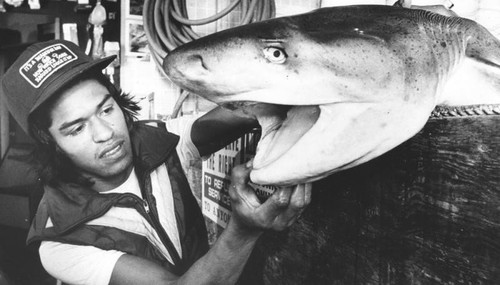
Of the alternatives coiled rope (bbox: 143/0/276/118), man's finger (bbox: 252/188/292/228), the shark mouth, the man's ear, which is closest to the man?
the man's ear

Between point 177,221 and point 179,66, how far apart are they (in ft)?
2.61

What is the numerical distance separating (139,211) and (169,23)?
0.66 metres

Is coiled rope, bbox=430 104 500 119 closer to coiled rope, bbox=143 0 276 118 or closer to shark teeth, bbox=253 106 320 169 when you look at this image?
shark teeth, bbox=253 106 320 169

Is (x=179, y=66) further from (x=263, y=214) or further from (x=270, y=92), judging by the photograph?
(x=263, y=214)

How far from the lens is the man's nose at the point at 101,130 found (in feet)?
3.93

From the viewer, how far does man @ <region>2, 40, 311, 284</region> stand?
3.84ft

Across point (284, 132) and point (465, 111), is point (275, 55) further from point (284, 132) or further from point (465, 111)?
point (465, 111)

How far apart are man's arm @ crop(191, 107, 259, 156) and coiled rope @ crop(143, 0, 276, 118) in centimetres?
12

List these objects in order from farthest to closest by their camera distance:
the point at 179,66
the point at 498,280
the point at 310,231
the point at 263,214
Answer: the point at 310,231
the point at 263,214
the point at 179,66
the point at 498,280

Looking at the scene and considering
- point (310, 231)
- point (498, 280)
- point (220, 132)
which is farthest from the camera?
point (220, 132)

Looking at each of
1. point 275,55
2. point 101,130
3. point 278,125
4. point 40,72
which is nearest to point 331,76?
point 275,55

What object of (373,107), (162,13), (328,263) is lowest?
(328,263)

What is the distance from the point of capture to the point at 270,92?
25.8 inches

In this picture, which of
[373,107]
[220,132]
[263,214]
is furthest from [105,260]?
[373,107]
